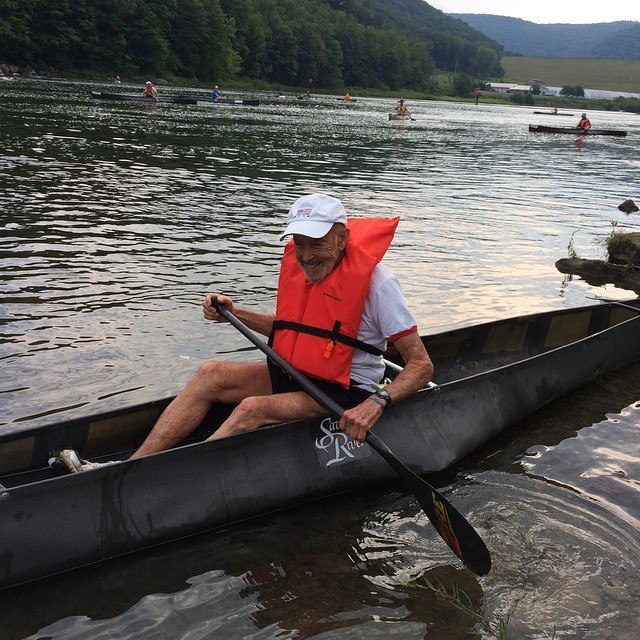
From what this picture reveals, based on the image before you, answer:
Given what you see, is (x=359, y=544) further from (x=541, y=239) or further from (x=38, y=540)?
(x=541, y=239)

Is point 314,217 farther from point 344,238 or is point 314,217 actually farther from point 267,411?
point 267,411

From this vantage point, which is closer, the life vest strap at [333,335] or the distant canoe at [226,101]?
the life vest strap at [333,335]

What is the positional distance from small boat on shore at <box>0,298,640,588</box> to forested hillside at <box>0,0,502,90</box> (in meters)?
71.0

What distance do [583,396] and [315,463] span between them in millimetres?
3508

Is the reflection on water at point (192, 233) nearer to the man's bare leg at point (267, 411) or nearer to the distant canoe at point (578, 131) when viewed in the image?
the man's bare leg at point (267, 411)

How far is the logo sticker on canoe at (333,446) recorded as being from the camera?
17.5 feet

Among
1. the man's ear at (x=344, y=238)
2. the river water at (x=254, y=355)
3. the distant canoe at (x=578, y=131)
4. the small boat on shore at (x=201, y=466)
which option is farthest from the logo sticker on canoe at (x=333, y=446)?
the distant canoe at (x=578, y=131)

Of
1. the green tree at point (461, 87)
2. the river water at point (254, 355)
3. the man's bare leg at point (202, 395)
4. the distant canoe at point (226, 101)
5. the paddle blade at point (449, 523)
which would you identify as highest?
the green tree at point (461, 87)

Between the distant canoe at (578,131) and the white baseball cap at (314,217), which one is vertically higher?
the white baseball cap at (314,217)

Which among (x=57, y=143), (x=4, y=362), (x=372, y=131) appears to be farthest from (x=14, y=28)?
(x=4, y=362)

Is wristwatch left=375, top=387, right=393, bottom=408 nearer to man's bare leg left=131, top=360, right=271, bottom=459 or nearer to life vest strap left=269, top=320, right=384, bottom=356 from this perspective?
life vest strap left=269, top=320, right=384, bottom=356

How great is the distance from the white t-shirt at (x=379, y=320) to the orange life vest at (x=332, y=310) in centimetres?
7

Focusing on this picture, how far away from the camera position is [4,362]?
7.38 m

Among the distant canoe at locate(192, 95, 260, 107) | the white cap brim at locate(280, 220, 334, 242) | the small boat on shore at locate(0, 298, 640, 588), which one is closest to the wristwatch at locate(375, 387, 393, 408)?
the small boat on shore at locate(0, 298, 640, 588)
